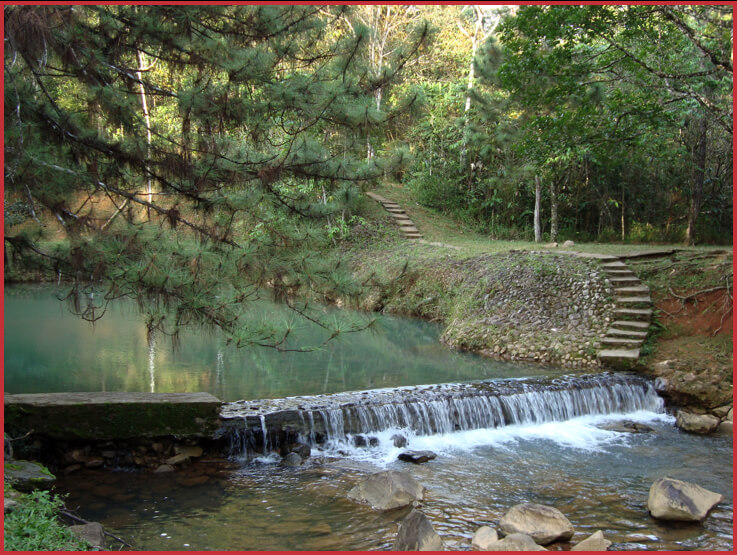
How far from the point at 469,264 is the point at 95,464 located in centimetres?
930

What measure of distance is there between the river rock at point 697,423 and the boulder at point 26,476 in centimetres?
688

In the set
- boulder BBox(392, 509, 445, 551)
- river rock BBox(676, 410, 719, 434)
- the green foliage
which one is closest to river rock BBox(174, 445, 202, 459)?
the green foliage

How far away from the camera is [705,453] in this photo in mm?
6848

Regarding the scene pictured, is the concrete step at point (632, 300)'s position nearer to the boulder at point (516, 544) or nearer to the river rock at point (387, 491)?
the river rock at point (387, 491)

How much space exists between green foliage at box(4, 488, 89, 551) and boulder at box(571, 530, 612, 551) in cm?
333

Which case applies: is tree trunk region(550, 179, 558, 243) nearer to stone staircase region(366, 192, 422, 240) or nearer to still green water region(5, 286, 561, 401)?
stone staircase region(366, 192, 422, 240)

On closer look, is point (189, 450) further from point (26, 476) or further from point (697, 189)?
point (697, 189)

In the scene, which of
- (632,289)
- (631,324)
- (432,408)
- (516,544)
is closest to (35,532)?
(516,544)

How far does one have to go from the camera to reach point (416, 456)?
6.57m

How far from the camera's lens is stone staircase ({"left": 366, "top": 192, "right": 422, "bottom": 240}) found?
716 inches

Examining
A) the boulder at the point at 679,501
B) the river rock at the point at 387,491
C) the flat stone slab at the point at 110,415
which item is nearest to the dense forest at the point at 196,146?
the flat stone slab at the point at 110,415

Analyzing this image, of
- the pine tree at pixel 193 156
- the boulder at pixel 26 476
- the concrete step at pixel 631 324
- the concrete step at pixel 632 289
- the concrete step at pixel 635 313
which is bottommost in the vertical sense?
the boulder at pixel 26 476

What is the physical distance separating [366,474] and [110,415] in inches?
101

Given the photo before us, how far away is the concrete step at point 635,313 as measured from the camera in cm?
1002
